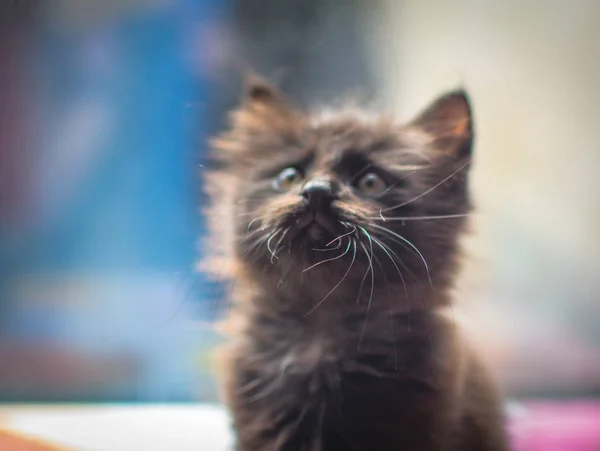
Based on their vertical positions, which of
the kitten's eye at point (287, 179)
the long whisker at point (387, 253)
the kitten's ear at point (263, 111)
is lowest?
the long whisker at point (387, 253)

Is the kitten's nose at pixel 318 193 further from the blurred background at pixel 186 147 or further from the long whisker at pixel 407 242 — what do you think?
the blurred background at pixel 186 147

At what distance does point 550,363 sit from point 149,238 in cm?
72

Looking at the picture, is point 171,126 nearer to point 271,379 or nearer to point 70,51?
point 70,51

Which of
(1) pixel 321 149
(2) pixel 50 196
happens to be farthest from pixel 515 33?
(2) pixel 50 196

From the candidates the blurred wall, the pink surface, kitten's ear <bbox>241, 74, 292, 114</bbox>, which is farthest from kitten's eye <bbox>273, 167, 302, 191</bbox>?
the pink surface

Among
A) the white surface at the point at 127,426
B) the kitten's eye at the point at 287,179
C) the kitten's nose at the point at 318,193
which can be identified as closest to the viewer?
the kitten's nose at the point at 318,193

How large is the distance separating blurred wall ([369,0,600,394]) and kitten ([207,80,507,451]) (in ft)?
0.46

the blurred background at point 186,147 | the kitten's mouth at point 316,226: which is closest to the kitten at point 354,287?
the kitten's mouth at point 316,226

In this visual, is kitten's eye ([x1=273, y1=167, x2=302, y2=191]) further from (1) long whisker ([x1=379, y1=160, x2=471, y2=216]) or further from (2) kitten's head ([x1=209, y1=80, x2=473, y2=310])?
(1) long whisker ([x1=379, y1=160, x2=471, y2=216])

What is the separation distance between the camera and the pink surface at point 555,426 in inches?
36.1

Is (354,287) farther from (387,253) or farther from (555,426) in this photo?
(555,426)

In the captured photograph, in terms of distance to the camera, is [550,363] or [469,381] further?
[550,363]

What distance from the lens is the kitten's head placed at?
65 centimetres

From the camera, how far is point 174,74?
2.96 feet
